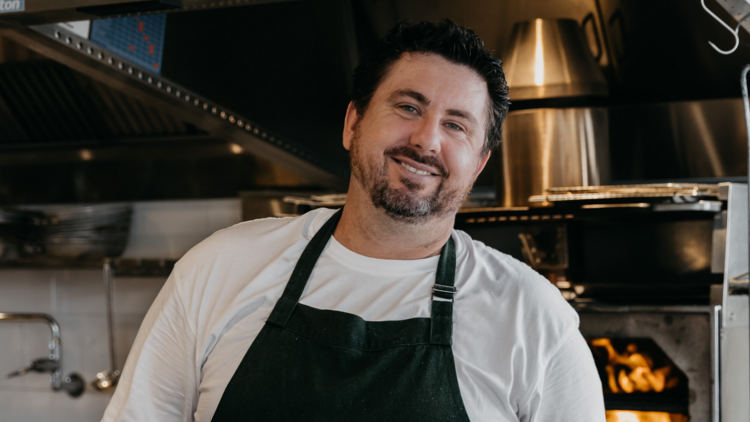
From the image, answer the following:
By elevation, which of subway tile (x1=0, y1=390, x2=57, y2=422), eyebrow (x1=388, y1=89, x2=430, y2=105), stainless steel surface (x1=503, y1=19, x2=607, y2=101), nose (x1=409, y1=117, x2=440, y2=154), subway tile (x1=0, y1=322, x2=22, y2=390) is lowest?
subway tile (x1=0, y1=390, x2=57, y2=422)

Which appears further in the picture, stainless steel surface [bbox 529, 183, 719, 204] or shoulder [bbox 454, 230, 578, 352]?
stainless steel surface [bbox 529, 183, 719, 204]

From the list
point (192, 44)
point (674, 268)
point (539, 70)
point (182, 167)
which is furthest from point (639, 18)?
point (182, 167)

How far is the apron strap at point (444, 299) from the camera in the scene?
42.8 inches

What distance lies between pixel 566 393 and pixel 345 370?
1.18 ft

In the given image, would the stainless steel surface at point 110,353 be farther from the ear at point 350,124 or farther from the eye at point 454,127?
the eye at point 454,127

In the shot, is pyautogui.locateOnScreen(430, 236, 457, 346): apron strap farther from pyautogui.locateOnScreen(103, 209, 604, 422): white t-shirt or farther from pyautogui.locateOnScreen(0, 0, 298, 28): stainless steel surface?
pyautogui.locateOnScreen(0, 0, 298, 28): stainless steel surface

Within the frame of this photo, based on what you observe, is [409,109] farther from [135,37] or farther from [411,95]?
[135,37]

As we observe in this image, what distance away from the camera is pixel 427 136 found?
1118 mm

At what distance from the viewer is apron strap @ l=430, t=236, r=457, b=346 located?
42.8 inches

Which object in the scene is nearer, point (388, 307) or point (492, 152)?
point (388, 307)

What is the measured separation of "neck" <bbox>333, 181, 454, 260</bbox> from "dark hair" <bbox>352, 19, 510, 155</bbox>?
0.56 feet

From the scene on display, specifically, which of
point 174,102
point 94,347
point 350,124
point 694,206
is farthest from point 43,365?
point 694,206

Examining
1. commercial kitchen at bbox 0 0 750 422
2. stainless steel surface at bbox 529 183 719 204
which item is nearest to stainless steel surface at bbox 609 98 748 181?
commercial kitchen at bbox 0 0 750 422

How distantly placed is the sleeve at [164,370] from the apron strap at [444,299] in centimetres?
41
